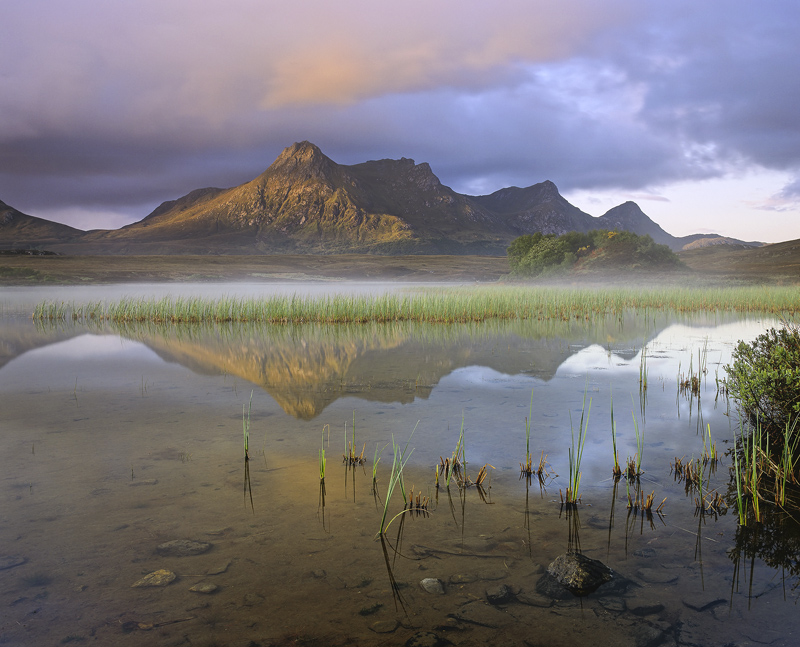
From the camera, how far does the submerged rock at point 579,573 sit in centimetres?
313

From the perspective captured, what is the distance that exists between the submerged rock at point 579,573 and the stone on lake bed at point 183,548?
2.18 metres

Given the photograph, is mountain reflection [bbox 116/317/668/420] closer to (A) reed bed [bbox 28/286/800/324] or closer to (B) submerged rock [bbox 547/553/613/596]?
(A) reed bed [bbox 28/286/800/324]

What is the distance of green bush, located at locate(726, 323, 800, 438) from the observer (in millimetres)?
5215

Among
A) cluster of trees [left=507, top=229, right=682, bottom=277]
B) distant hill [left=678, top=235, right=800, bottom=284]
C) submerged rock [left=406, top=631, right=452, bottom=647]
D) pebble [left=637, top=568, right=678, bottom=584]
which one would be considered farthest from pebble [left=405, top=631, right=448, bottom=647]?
distant hill [left=678, top=235, right=800, bottom=284]

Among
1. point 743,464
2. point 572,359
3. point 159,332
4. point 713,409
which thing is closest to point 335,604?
point 743,464

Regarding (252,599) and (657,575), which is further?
(657,575)

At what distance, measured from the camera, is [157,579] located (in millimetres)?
3250

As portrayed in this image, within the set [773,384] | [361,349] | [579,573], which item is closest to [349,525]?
[579,573]

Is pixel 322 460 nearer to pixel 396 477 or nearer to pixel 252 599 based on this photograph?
pixel 396 477

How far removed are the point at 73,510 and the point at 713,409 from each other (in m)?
7.14

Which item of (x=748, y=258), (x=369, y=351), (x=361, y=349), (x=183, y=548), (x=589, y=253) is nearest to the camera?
(x=183, y=548)

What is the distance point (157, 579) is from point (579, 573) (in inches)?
95.7

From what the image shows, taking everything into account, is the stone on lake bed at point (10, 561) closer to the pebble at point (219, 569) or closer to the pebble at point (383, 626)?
the pebble at point (219, 569)

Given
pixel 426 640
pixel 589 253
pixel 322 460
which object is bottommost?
pixel 426 640
